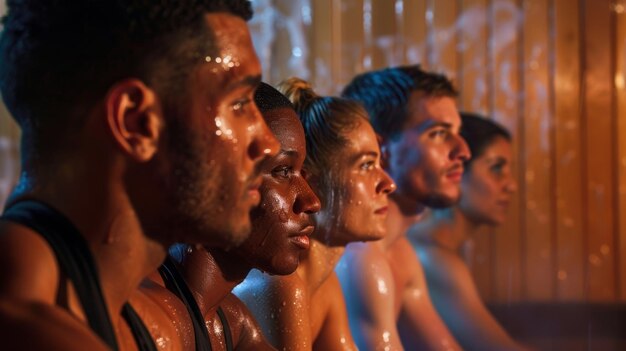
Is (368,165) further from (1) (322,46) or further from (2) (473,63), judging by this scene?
(2) (473,63)

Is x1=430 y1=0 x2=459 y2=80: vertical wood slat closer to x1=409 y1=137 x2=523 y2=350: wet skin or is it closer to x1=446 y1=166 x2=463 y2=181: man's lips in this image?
x1=409 y1=137 x2=523 y2=350: wet skin

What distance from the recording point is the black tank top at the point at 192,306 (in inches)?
60.1

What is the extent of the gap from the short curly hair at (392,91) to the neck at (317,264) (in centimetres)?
83

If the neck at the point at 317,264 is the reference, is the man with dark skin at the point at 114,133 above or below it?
above

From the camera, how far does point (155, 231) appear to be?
1.22 metres

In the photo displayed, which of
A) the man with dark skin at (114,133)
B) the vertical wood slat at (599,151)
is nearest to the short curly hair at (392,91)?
the vertical wood slat at (599,151)

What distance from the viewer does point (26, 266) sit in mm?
1065

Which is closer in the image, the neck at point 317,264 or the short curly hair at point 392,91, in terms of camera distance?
the neck at point 317,264

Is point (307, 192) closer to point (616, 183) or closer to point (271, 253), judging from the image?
point (271, 253)

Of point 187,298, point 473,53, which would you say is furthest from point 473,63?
point 187,298

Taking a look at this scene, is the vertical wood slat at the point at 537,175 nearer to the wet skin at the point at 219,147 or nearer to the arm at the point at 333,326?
the arm at the point at 333,326

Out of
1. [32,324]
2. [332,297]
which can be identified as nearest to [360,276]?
[332,297]

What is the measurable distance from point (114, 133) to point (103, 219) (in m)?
0.11

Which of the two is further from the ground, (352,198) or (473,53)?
(352,198)
